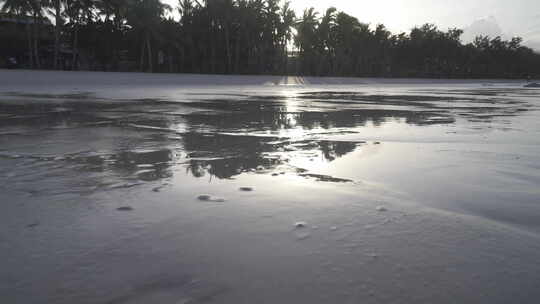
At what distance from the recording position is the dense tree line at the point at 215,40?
35062 millimetres

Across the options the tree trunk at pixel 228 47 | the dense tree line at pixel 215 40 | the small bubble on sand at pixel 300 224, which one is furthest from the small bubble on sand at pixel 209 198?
the tree trunk at pixel 228 47

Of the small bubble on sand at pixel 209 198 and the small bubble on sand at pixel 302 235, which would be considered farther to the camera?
the small bubble on sand at pixel 209 198

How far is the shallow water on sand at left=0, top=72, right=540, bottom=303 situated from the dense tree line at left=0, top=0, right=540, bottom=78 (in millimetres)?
32720

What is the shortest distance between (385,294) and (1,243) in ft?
4.78

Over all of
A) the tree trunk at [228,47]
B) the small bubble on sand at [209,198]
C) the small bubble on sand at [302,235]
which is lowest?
Answer: the small bubble on sand at [302,235]

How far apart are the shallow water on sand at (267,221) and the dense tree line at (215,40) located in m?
32.7

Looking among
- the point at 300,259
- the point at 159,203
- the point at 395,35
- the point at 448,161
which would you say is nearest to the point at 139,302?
the point at 300,259

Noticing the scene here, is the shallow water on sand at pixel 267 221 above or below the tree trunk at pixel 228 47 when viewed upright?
below

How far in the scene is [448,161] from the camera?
327 centimetres

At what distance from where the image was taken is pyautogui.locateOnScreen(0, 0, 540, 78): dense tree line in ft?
115

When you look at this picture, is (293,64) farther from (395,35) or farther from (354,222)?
(354,222)

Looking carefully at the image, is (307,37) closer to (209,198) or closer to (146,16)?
(146,16)

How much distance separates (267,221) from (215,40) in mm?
39949

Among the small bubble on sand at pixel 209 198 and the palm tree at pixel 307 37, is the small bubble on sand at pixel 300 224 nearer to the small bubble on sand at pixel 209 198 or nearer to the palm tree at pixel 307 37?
the small bubble on sand at pixel 209 198
